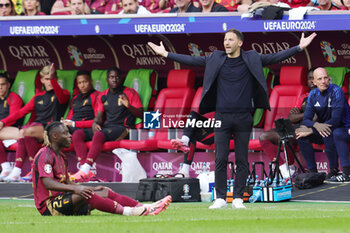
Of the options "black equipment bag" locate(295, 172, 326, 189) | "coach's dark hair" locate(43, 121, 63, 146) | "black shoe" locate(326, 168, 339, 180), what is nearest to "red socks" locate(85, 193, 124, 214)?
"coach's dark hair" locate(43, 121, 63, 146)

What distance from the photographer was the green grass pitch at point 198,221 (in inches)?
264

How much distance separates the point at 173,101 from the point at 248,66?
5185 millimetres

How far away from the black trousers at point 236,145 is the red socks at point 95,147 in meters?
4.70

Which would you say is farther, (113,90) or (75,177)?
(113,90)

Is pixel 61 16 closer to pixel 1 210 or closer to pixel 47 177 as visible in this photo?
pixel 1 210

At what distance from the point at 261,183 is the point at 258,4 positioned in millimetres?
3210

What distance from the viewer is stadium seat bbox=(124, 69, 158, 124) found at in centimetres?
1454

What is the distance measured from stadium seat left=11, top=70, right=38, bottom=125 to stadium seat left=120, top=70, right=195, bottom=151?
2.56m

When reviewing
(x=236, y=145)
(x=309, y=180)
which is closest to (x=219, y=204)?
(x=236, y=145)

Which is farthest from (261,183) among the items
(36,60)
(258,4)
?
(36,60)

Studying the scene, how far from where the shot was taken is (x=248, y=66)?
9.23 m

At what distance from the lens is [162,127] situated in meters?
14.3

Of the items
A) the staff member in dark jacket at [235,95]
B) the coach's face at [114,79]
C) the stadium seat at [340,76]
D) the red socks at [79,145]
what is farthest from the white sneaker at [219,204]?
the coach's face at [114,79]

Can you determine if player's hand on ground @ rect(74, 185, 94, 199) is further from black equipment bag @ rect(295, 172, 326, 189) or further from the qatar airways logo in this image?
the qatar airways logo
